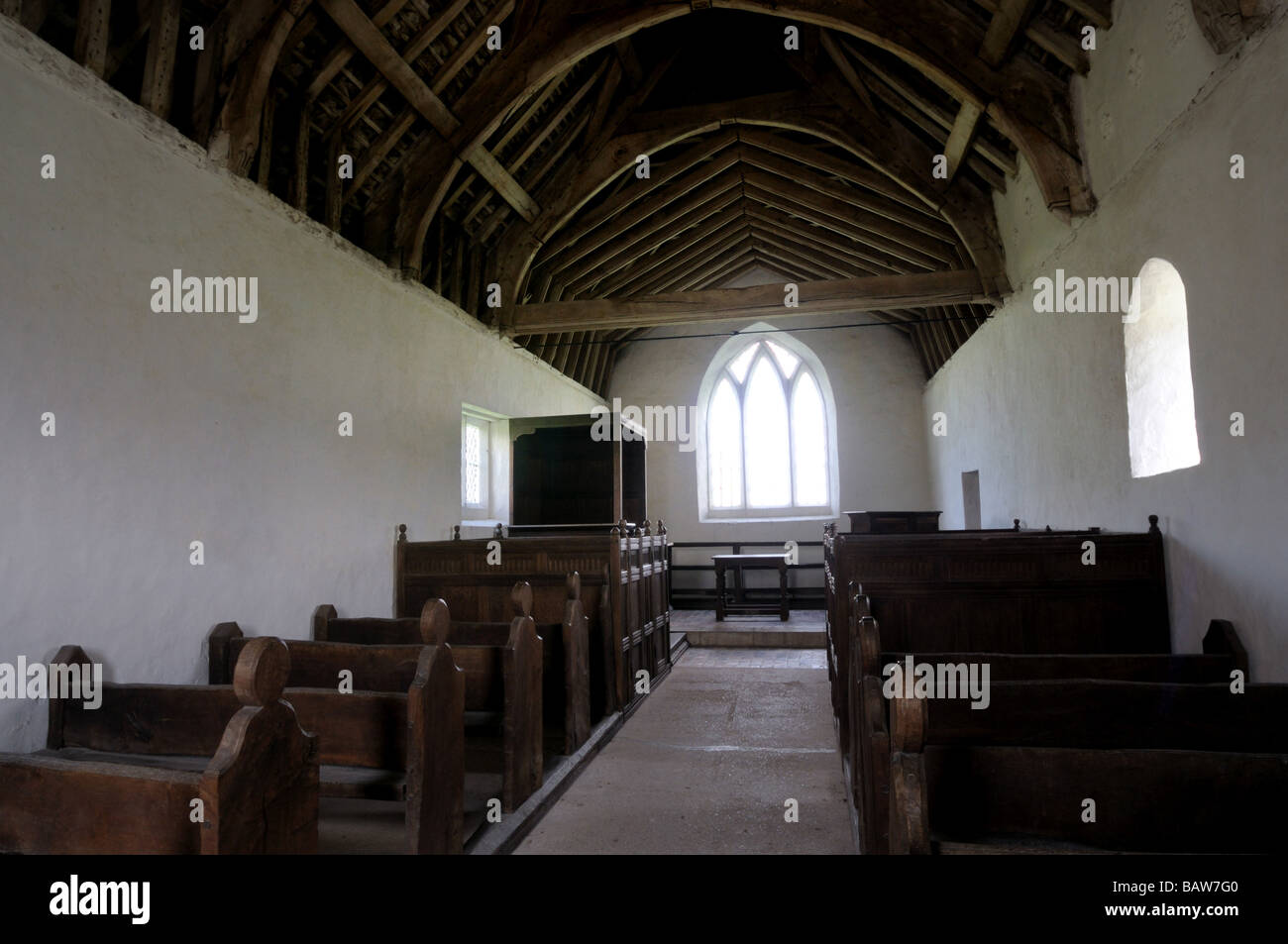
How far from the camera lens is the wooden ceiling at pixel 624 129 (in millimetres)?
3604

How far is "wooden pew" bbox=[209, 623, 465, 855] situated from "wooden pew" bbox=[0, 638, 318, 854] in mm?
656

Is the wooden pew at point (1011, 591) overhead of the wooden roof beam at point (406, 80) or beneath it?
beneath

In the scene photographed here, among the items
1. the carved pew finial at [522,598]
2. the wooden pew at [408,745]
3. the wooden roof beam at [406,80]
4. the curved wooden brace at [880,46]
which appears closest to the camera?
the wooden pew at [408,745]

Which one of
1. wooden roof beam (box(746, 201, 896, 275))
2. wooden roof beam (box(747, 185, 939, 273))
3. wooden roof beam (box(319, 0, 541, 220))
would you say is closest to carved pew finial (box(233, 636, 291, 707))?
wooden roof beam (box(319, 0, 541, 220))

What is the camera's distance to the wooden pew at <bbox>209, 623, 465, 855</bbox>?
2.21 m

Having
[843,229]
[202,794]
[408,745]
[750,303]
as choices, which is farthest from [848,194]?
[202,794]

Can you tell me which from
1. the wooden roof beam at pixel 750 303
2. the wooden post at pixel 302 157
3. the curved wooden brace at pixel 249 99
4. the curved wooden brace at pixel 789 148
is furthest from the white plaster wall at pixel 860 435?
the curved wooden brace at pixel 249 99

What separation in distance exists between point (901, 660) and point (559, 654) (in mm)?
2026

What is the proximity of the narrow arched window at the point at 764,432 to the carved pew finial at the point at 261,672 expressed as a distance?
30.6 feet

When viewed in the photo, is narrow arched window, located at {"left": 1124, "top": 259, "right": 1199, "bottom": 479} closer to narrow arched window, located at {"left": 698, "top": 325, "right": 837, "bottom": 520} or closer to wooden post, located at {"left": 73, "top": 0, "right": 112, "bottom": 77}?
wooden post, located at {"left": 73, "top": 0, "right": 112, "bottom": 77}

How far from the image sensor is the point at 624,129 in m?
6.59

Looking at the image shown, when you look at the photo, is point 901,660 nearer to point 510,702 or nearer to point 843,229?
point 510,702

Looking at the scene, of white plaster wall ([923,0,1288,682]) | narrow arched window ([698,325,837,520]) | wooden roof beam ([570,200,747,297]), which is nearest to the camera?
white plaster wall ([923,0,1288,682])

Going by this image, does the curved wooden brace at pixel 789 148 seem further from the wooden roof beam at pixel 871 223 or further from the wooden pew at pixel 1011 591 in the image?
the wooden pew at pixel 1011 591
